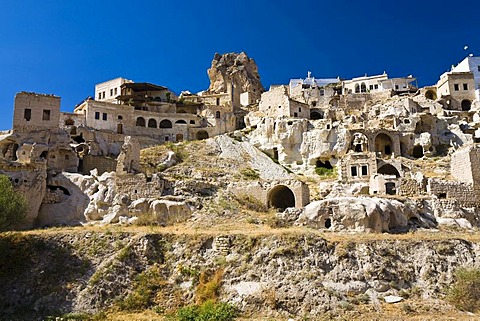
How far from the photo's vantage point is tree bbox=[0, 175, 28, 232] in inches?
891

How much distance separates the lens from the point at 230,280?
1981 cm

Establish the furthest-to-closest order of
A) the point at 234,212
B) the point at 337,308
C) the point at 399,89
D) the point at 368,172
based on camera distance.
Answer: the point at 399,89, the point at 368,172, the point at 234,212, the point at 337,308

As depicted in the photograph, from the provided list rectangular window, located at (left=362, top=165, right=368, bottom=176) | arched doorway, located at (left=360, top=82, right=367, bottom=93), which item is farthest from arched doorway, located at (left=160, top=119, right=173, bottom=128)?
arched doorway, located at (left=360, top=82, right=367, bottom=93)

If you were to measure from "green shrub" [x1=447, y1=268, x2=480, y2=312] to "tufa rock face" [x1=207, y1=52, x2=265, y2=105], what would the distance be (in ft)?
165

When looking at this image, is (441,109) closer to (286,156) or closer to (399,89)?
(399,89)

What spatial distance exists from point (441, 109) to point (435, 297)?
4061 centimetres

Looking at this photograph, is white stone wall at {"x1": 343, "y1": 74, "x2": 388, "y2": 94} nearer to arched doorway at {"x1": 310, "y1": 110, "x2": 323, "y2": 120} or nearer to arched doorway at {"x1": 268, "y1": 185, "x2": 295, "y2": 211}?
arched doorway at {"x1": 310, "y1": 110, "x2": 323, "y2": 120}

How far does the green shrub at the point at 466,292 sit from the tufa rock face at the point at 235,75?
50163 mm

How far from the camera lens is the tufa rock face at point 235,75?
68.1 meters

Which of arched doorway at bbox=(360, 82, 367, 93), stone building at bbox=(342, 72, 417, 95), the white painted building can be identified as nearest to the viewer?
the white painted building

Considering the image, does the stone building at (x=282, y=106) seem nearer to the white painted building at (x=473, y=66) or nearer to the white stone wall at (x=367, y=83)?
the white stone wall at (x=367, y=83)

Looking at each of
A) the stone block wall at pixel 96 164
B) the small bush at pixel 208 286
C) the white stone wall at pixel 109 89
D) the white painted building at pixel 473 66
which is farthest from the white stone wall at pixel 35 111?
the white painted building at pixel 473 66

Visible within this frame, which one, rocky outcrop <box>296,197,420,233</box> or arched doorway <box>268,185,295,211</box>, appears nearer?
rocky outcrop <box>296,197,420,233</box>

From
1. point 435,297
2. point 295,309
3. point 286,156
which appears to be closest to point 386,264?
point 435,297
